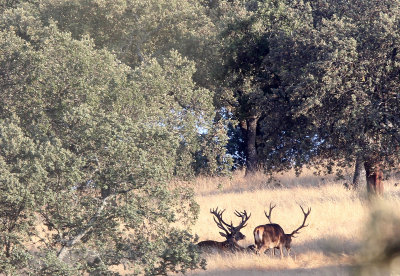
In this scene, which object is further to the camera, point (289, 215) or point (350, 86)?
point (289, 215)

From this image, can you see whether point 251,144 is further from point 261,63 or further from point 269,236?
point 269,236

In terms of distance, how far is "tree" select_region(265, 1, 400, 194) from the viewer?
551 inches

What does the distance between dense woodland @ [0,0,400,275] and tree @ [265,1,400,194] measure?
0.12 feet

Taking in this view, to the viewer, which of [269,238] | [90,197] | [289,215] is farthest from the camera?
[289,215]

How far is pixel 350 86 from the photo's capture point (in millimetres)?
14344

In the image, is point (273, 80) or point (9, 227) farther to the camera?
point (273, 80)

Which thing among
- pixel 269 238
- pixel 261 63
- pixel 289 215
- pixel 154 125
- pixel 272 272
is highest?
pixel 261 63

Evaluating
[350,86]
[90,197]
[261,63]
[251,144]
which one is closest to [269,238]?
[350,86]

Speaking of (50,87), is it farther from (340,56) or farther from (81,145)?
(340,56)

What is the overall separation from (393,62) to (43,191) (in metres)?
9.55

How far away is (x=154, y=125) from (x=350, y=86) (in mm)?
5702

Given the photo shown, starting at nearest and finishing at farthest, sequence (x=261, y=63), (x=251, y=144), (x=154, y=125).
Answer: (x=154, y=125), (x=261, y=63), (x=251, y=144)

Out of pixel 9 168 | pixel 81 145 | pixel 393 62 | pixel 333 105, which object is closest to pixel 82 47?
pixel 81 145

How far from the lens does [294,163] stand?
55.6 ft
